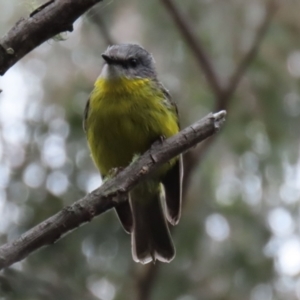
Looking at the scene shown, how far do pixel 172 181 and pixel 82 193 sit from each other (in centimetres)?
109

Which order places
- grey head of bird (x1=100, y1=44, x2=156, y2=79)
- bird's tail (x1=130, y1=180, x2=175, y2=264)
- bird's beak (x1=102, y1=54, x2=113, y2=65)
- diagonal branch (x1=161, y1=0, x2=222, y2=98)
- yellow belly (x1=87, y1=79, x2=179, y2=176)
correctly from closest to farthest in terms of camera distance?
yellow belly (x1=87, y1=79, x2=179, y2=176) → bird's beak (x1=102, y1=54, x2=113, y2=65) → grey head of bird (x1=100, y1=44, x2=156, y2=79) → bird's tail (x1=130, y1=180, x2=175, y2=264) → diagonal branch (x1=161, y1=0, x2=222, y2=98)

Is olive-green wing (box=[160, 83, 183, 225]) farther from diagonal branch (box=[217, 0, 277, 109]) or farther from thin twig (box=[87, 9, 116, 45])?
thin twig (box=[87, 9, 116, 45])

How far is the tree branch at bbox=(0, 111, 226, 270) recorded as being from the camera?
2205 millimetres

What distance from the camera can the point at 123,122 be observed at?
3.73 m

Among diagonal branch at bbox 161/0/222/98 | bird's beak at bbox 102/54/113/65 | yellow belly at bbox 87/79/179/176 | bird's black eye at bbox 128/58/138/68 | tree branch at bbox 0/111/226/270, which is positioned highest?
diagonal branch at bbox 161/0/222/98

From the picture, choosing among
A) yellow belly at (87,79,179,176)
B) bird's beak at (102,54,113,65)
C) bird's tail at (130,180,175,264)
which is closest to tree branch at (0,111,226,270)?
yellow belly at (87,79,179,176)

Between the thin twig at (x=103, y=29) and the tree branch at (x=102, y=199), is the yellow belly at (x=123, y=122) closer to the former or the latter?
the tree branch at (x=102, y=199)

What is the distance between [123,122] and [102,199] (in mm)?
1305

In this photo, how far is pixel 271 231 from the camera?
5348 millimetres

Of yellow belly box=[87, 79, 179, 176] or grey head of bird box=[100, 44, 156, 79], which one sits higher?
grey head of bird box=[100, 44, 156, 79]

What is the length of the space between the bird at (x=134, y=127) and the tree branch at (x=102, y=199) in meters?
0.95

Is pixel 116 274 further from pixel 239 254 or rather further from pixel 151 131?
pixel 151 131

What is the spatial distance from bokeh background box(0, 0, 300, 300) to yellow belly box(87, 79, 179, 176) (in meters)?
1.05

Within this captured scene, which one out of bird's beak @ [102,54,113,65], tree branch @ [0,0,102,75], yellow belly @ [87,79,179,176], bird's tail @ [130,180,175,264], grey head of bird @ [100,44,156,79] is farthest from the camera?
bird's tail @ [130,180,175,264]
